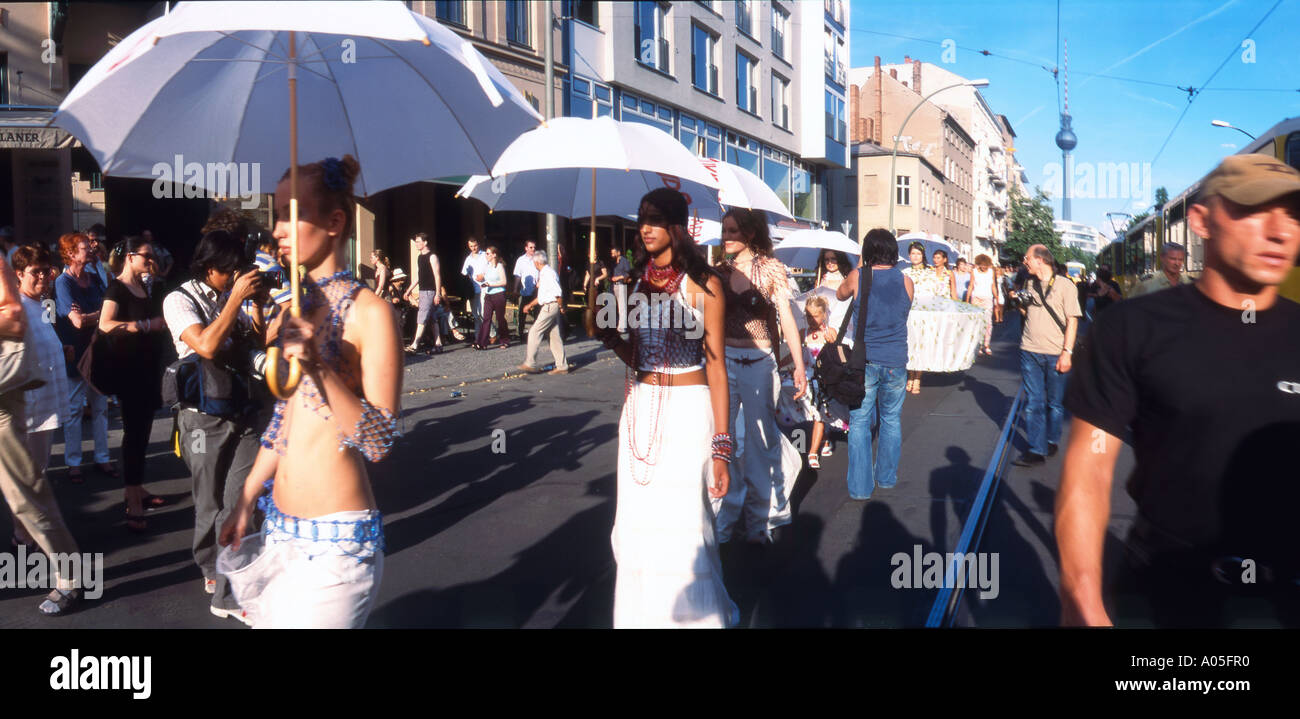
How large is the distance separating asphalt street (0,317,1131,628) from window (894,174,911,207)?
4278 centimetres

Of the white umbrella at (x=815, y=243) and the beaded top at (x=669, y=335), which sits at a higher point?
the white umbrella at (x=815, y=243)

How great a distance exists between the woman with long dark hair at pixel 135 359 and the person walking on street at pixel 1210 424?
5222mm

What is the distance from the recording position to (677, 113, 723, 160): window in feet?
52.4

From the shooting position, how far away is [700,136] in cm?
1631

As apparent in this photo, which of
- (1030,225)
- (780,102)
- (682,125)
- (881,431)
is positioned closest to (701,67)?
(682,125)

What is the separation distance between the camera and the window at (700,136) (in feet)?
52.4

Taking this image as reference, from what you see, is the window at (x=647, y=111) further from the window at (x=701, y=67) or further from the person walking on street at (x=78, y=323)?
the person walking on street at (x=78, y=323)

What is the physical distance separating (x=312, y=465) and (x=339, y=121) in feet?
5.97

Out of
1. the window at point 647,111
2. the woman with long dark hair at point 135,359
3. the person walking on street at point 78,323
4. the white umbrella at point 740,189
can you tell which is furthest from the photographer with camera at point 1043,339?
the window at point 647,111

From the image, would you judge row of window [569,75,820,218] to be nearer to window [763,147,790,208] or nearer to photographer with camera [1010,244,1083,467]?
window [763,147,790,208]

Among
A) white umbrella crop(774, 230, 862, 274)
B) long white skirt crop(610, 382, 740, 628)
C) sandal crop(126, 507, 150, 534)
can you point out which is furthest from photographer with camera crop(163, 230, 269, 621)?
white umbrella crop(774, 230, 862, 274)

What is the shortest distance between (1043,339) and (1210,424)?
6.03 metres
